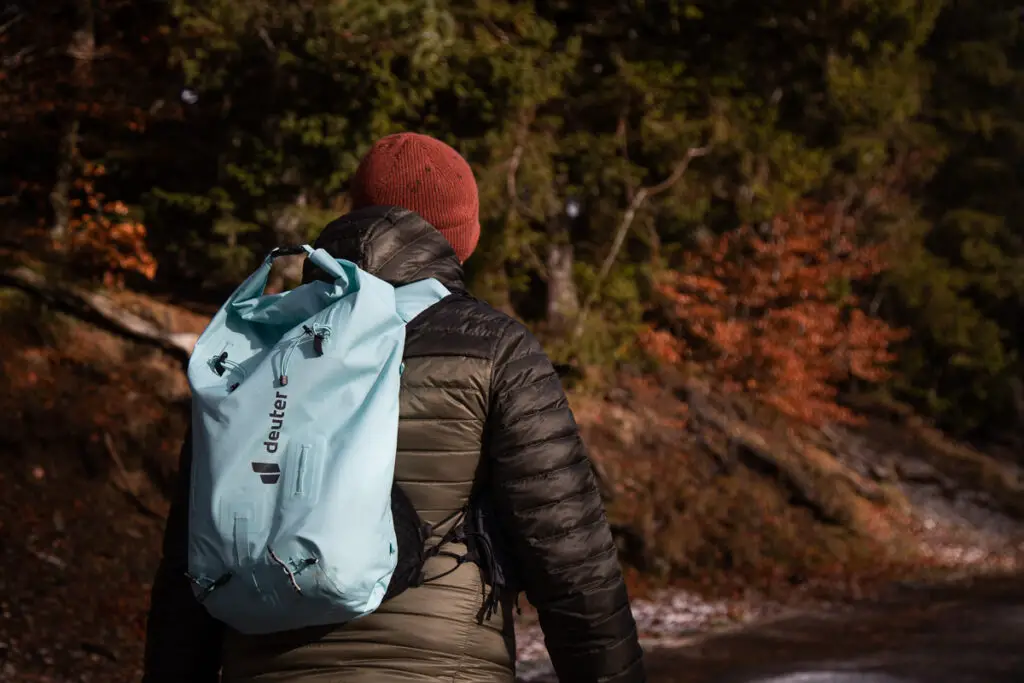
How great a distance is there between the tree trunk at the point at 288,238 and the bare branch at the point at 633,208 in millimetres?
4407

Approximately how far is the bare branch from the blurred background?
0.05 metres

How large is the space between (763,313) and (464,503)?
578 inches

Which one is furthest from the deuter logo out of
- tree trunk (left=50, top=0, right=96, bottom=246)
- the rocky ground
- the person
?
tree trunk (left=50, top=0, right=96, bottom=246)

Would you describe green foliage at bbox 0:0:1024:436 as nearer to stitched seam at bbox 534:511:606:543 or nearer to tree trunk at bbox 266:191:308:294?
tree trunk at bbox 266:191:308:294

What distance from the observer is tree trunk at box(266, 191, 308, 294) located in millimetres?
9695

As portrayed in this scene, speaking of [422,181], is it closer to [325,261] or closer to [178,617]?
[325,261]

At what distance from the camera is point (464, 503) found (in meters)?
1.96

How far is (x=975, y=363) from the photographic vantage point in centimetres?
1838

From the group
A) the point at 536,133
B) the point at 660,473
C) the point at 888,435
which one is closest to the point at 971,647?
the point at 660,473

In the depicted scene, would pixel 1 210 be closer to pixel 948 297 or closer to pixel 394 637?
pixel 394 637

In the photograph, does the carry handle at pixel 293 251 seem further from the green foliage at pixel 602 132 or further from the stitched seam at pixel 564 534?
the green foliage at pixel 602 132

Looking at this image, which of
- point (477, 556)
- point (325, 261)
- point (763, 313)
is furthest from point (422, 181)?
point (763, 313)

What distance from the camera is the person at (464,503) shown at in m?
1.88

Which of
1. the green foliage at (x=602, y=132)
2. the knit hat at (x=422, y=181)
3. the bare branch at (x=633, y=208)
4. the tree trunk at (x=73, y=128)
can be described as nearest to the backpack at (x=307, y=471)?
the knit hat at (x=422, y=181)
